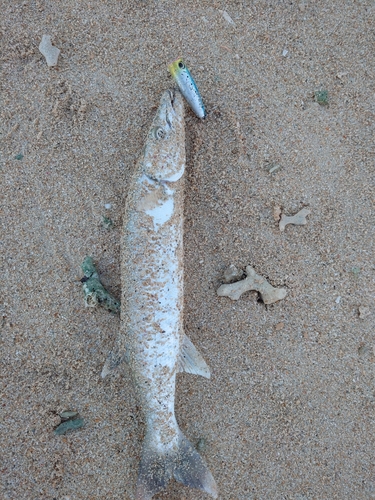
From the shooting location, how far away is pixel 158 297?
284 cm

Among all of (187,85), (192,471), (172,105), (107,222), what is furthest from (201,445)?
(187,85)

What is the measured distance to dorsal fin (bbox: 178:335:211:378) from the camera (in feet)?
10.1

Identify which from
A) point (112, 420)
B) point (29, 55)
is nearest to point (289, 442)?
point (112, 420)

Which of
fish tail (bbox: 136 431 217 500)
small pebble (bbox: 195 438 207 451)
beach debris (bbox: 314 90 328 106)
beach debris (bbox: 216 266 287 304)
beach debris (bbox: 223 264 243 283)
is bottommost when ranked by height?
small pebble (bbox: 195 438 207 451)

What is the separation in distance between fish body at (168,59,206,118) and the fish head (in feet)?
0.24

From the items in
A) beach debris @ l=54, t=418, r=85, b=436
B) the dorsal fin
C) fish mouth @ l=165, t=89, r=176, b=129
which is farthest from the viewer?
beach debris @ l=54, t=418, r=85, b=436

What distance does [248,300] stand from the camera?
3.25 m

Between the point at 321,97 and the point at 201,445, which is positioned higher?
the point at 321,97

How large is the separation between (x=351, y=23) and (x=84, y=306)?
3.00 metres

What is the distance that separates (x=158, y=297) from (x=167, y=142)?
3.49ft

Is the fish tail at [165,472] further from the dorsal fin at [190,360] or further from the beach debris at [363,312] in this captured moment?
the beach debris at [363,312]

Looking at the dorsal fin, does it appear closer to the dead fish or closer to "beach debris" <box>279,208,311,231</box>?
the dead fish

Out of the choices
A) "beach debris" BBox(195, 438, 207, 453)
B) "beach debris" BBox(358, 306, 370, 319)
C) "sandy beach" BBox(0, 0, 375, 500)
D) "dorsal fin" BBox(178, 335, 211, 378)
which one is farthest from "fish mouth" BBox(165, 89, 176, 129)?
"beach debris" BBox(195, 438, 207, 453)

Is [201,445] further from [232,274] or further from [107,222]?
[107,222]
